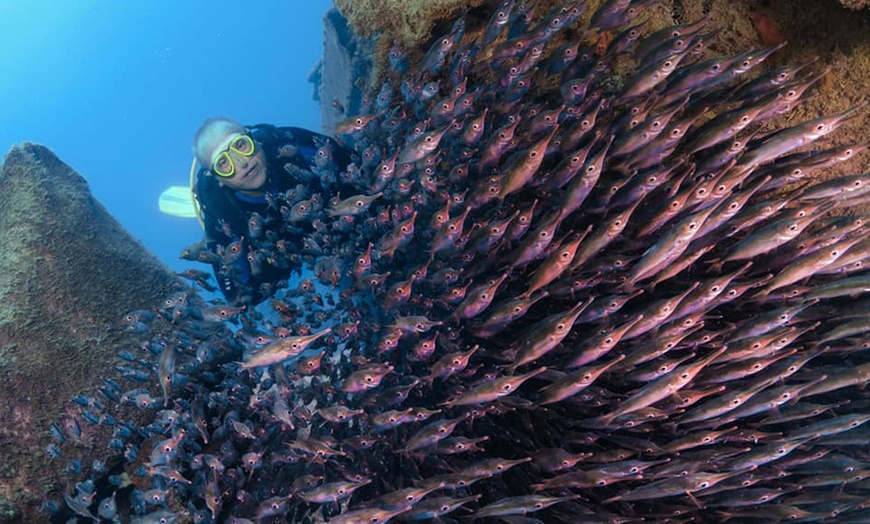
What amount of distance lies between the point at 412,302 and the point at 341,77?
6575 mm

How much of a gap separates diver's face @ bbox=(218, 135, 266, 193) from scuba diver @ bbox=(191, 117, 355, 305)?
0.01 metres

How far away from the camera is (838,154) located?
3.97 metres

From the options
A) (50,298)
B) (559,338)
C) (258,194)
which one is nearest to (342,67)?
(258,194)

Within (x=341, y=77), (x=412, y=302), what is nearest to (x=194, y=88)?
(x=341, y=77)

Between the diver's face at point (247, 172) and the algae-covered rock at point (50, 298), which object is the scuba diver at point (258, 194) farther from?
the algae-covered rock at point (50, 298)

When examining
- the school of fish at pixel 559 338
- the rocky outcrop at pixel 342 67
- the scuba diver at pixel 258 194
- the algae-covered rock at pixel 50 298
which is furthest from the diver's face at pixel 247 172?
the algae-covered rock at pixel 50 298

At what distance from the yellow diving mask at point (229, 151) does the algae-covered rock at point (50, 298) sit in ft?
5.71

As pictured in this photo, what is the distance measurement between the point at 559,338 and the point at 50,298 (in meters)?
5.34

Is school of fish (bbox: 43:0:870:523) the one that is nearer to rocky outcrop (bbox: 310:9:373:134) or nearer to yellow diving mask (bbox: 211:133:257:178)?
yellow diving mask (bbox: 211:133:257:178)

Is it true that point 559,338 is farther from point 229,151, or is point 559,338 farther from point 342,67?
point 342,67

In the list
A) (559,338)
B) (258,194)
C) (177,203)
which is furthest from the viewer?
(177,203)

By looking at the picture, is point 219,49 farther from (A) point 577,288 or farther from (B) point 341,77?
(A) point 577,288

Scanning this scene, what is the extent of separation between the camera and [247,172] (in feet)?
20.0

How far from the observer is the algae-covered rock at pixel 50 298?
4961 mm
